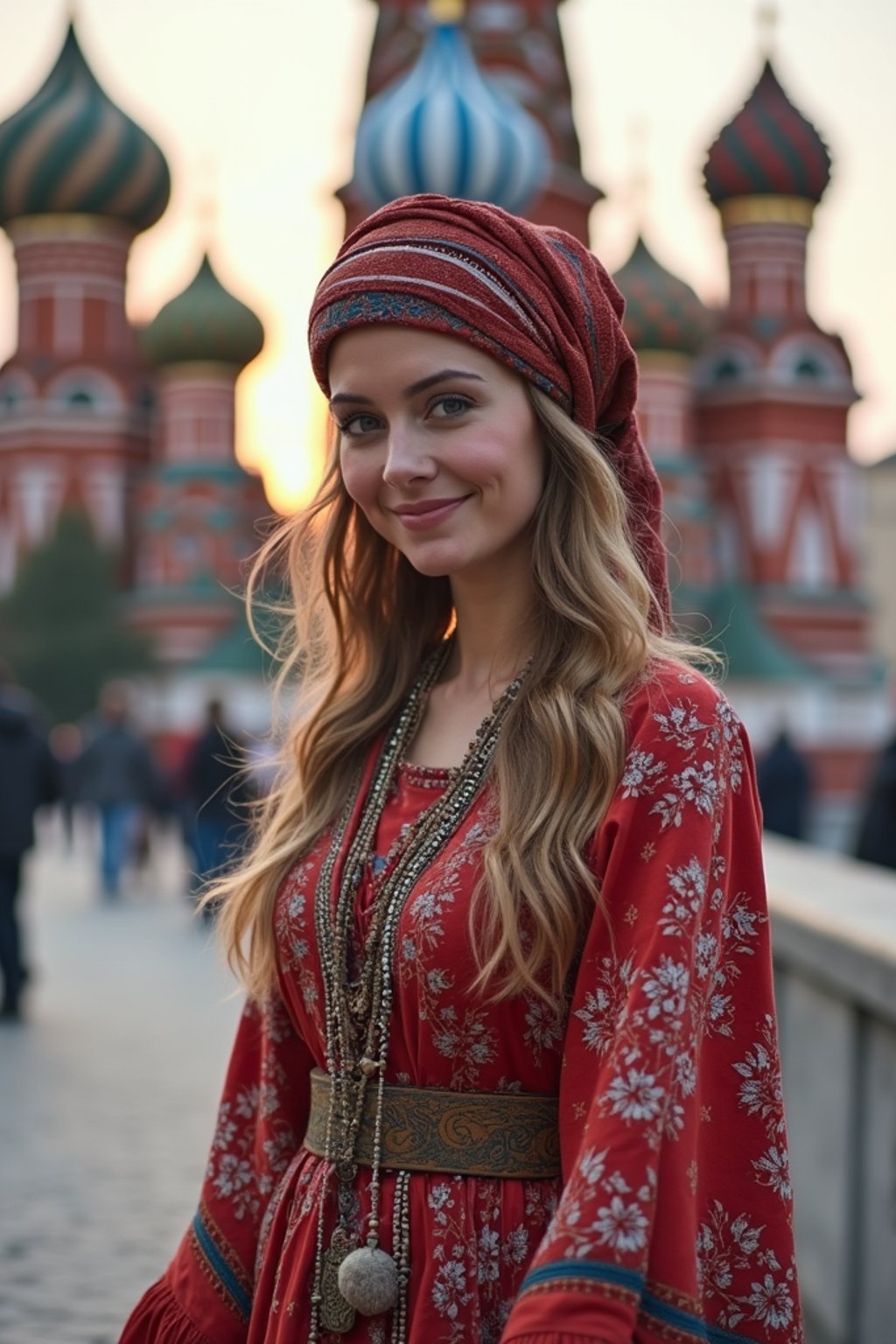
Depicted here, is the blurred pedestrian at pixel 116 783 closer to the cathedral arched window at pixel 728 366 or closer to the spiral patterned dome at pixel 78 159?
the cathedral arched window at pixel 728 366

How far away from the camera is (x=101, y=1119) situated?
23.2 feet

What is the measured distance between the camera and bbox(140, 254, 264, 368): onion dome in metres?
38.1

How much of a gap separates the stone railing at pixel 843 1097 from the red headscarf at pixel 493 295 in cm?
194

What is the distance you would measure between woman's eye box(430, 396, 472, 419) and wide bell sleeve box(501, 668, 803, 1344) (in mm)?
337

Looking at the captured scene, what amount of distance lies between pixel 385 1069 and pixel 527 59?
107 ft

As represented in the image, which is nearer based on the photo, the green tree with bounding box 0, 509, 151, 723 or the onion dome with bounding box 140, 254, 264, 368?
the onion dome with bounding box 140, 254, 264, 368

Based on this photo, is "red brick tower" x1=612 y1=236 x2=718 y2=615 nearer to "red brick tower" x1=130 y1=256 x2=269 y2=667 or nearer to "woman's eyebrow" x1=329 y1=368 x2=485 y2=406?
"red brick tower" x1=130 y1=256 x2=269 y2=667

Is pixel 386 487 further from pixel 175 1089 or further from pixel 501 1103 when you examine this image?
pixel 175 1089

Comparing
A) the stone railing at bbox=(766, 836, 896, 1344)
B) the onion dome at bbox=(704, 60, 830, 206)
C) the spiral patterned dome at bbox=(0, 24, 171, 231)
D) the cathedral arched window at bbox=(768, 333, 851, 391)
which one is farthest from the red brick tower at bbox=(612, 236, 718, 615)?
the stone railing at bbox=(766, 836, 896, 1344)

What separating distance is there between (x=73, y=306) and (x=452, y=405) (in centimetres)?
3803

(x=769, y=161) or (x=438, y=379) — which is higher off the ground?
(x=769, y=161)

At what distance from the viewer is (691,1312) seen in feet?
6.19

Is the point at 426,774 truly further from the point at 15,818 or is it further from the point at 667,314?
the point at 667,314

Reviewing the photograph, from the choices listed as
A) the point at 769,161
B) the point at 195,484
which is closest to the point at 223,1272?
the point at 195,484
